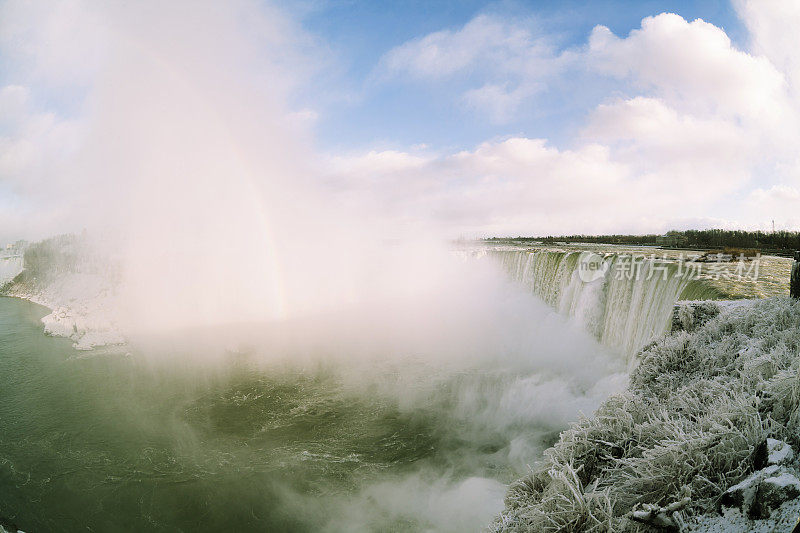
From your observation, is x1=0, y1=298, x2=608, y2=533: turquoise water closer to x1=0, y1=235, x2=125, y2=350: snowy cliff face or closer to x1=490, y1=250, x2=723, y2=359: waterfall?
x1=490, y1=250, x2=723, y2=359: waterfall

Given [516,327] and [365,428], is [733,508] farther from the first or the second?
[516,327]

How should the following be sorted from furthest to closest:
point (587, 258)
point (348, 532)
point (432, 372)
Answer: point (432, 372), point (587, 258), point (348, 532)

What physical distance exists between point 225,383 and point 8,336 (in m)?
31.3

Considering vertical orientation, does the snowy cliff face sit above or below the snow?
below

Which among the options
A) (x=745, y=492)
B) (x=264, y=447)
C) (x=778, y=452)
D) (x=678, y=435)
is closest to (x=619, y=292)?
(x=678, y=435)

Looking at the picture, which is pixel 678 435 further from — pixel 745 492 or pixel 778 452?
pixel 745 492

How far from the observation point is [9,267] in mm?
87125

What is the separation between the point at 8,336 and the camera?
1377 inches

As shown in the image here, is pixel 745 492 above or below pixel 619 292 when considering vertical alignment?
above

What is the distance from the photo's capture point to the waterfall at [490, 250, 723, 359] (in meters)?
11.6

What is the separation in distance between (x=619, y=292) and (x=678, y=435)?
15517mm

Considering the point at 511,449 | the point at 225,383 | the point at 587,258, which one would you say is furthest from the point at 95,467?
the point at 587,258

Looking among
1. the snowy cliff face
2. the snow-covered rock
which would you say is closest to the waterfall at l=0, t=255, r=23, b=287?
the snowy cliff face

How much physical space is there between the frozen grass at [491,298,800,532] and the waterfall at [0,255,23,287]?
117 meters
